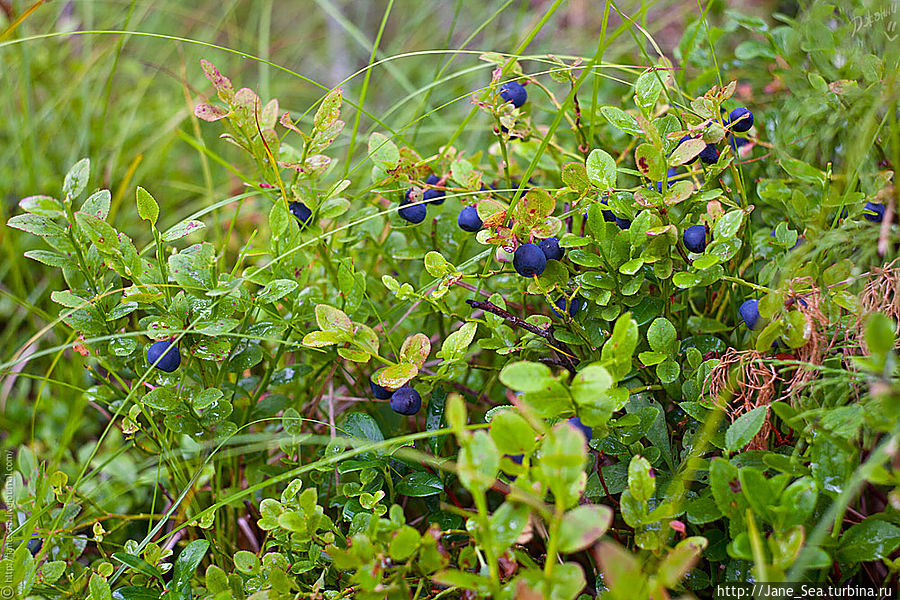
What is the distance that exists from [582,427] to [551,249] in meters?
0.25

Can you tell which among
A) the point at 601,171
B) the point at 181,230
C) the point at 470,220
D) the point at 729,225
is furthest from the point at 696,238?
the point at 181,230

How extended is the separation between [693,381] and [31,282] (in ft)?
4.77

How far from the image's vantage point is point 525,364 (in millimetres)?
626

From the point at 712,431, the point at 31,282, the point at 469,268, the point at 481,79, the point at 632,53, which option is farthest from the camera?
the point at 481,79

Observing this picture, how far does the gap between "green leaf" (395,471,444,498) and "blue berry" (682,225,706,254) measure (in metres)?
0.43

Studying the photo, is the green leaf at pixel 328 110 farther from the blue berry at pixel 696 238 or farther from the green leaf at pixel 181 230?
the blue berry at pixel 696 238

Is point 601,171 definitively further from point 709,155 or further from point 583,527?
point 583,527

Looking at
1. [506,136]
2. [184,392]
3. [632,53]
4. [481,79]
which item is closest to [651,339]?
[506,136]

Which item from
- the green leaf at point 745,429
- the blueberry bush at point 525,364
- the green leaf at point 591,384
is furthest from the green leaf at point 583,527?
the green leaf at point 745,429

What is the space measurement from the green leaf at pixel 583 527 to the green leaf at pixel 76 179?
761 mm

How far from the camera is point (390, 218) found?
42.5 inches

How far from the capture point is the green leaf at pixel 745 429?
700 mm

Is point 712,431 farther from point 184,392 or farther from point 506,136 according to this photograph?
point 184,392

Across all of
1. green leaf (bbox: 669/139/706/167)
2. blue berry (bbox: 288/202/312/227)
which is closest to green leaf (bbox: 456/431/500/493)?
green leaf (bbox: 669/139/706/167)
